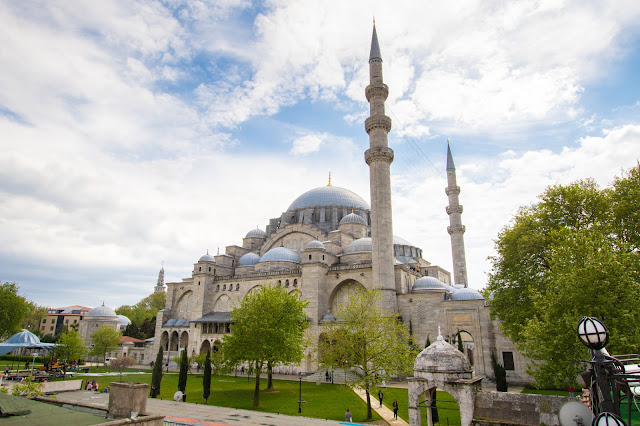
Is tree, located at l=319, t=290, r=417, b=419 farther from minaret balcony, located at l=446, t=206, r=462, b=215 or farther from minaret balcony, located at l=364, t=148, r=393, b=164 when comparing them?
minaret balcony, located at l=446, t=206, r=462, b=215

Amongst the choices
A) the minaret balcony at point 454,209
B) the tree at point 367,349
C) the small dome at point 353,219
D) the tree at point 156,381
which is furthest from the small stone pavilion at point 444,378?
the minaret balcony at point 454,209

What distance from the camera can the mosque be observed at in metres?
29.7

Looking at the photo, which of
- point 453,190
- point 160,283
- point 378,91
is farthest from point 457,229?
point 160,283

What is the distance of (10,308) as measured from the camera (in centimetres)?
3597

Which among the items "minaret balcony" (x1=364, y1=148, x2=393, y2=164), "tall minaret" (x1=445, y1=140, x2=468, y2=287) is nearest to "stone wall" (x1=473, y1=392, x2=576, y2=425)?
"minaret balcony" (x1=364, y1=148, x2=393, y2=164)

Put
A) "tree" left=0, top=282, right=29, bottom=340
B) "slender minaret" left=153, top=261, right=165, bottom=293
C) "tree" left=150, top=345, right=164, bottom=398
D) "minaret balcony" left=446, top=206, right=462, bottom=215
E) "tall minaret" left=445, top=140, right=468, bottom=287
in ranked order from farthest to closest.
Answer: "slender minaret" left=153, top=261, right=165, bottom=293 → "minaret balcony" left=446, top=206, right=462, bottom=215 → "tall minaret" left=445, top=140, right=468, bottom=287 → "tree" left=0, top=282, right=29, bottom=340 → "tree" left=150, top=345, right=164, bottom=398

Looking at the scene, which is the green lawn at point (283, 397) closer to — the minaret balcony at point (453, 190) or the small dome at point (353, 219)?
the small dome at point (353, 219)

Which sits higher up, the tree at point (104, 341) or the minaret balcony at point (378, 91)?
the minaret balcony at point (378, 91)

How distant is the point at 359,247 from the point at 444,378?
2598cm

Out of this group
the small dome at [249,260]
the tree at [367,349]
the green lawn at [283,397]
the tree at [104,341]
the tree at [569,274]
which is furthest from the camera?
the small dome at [249,260]

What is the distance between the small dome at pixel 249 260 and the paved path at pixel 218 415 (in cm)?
2228

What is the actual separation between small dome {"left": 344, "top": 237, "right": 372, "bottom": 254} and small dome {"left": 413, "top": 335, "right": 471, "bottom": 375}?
80.5ft

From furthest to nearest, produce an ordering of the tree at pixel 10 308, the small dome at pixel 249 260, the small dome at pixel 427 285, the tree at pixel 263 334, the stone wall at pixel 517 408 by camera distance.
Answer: the small dome at pixel 249 260, the tree at pixel 10 308, the small dome at pixel 427 285, the tree at pixel 263 334, the stone wall at pixel 517 408

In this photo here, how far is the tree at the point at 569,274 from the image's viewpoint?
13.2 metres
